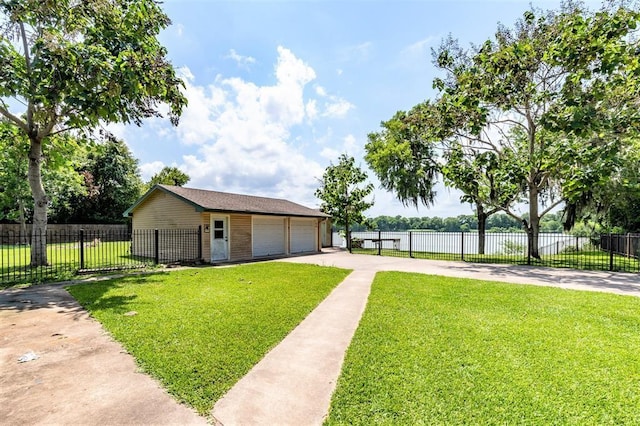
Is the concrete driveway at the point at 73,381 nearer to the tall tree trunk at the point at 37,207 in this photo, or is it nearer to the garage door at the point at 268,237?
the tall tree trunk at the point at 37,207

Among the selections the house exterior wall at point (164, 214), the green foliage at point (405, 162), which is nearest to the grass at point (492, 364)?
the house exterior wall at point (164, 214)

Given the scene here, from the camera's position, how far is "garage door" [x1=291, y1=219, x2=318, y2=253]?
1885 cm

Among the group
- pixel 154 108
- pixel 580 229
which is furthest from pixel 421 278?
pixel 580 229

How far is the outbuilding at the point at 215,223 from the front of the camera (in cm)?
A: 1367

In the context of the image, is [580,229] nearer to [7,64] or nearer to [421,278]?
[421,278]

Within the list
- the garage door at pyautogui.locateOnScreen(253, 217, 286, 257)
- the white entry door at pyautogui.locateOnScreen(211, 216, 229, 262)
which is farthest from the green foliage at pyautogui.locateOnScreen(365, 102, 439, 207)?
the white entry door at pyautogui.locateOnScreen(211, 216, 229, 262)

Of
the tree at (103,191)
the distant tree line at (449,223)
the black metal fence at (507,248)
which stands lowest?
the black metal fence at (507,248)

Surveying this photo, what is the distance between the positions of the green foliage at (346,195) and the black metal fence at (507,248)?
2003 mm

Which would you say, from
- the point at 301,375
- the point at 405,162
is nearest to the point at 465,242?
the point at 405,162

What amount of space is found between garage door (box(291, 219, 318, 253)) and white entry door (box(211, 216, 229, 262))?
509cm

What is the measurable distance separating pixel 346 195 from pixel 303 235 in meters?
6.30

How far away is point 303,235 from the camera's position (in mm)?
19672

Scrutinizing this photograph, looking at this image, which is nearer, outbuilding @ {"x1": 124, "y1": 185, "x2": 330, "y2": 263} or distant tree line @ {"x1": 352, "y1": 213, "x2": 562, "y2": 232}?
outbuilding @ {"x1": 124, "y1": 185, "x2": 330, "y2": 263}

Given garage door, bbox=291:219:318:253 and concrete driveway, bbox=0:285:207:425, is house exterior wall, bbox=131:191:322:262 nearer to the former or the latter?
garage door, bbox=291:219:318:253
